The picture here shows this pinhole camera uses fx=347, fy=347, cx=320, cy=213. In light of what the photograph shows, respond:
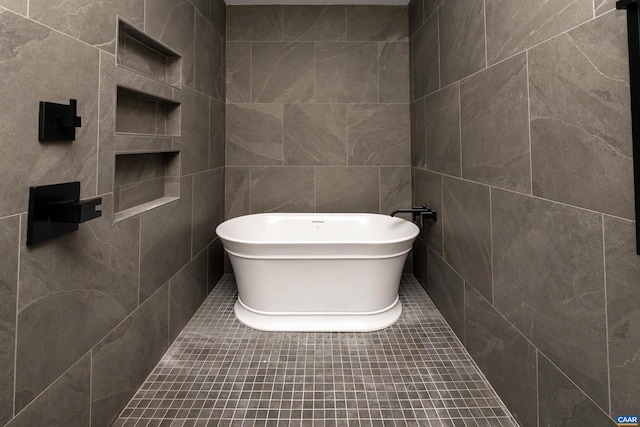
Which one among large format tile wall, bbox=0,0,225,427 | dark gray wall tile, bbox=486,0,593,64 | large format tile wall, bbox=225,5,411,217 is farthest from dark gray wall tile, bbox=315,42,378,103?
dark gray wall tile, bbox=486,0,593,64

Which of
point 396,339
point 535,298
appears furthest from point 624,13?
point 396,339

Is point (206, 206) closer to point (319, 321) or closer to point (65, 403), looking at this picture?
point (319, 321)

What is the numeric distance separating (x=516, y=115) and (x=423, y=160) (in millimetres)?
1318

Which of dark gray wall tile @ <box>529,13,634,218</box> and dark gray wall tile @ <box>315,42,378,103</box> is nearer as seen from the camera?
dark gray wall tile @ <box>529,13,634,218</box>

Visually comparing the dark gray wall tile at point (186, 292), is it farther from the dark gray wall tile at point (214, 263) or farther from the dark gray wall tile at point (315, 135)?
the dark gray wall tile at point (315, 135)

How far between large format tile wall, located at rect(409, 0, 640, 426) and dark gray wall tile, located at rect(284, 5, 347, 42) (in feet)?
3.87

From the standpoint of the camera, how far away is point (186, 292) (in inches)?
84.3

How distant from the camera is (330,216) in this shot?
2.81m

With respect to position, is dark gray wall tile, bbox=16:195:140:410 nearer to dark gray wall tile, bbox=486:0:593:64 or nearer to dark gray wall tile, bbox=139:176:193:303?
dark gray wall tile, bbox=139:176:193:303

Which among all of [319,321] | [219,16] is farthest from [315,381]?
[219,16]

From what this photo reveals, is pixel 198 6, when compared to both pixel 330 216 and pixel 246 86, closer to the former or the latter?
pixel 246 86

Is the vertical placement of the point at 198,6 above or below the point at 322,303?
above

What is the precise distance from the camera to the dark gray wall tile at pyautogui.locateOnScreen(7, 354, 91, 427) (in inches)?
38.7

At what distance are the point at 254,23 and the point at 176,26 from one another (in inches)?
46.9
